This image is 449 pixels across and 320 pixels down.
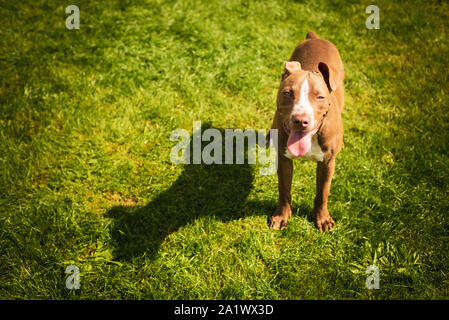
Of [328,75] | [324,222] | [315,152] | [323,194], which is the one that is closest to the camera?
[328,75]

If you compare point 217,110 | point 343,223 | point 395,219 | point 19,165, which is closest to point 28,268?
point 19,165

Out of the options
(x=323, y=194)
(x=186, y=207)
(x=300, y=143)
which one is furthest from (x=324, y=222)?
(x=186, y=207)

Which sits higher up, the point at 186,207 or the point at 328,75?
the point at 328,75

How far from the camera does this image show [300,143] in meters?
2.40

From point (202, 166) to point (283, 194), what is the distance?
4.00 ft

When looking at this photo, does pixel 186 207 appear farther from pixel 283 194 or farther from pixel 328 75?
pixel 328 75

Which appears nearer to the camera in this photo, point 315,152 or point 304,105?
point 304,105

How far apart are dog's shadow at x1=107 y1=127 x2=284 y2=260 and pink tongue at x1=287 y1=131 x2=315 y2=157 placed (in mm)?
1187

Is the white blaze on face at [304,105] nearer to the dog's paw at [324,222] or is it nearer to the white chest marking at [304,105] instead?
the white chest marking at [304,105]

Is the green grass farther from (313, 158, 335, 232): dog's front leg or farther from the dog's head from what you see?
the dog's head

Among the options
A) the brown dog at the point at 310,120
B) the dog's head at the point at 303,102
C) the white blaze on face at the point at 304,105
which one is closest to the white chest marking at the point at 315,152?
the brown dog at the point at 310,120

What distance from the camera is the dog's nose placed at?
223 cm

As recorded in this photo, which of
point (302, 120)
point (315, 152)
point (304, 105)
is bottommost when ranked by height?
point (315, 152)

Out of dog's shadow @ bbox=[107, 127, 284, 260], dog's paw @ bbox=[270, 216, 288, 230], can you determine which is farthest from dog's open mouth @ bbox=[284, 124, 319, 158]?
dog's shadow @ bbox=[107, 127, 284, 260]
